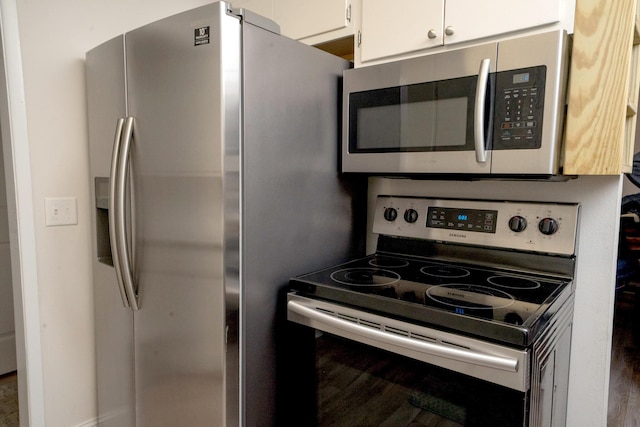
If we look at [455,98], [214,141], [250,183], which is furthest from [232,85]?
[455,98]

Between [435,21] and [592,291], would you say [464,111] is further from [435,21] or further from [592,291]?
[592,291]

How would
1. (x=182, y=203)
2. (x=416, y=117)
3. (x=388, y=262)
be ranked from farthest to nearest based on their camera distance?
(x=388, y=262) < (x=416, y=117) < (x=182, y=203)

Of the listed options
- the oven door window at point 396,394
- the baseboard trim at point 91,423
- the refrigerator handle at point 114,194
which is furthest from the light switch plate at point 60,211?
the oven door window at point 396,394

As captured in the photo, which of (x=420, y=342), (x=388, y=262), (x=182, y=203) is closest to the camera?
(x=420, y=342)

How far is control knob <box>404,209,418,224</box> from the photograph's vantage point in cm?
157

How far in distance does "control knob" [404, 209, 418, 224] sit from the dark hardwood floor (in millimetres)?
1595

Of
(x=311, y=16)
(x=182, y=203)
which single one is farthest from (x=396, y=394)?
(x=311, y=16)

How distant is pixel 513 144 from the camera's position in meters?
1.12

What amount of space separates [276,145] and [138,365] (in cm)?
92

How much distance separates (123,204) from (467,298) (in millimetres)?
1095

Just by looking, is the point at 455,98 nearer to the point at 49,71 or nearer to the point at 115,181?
the point at 115,181

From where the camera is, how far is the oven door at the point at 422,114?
3.79 feet

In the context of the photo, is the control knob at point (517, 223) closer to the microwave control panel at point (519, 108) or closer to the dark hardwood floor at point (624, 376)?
the microwave control panel at point (519, 108)

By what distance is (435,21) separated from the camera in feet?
4.16
